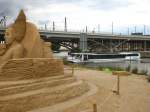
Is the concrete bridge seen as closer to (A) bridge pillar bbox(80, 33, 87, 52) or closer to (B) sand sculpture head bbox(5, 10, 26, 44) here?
(A) bridge pillar bbox(80, 33, 87, 52)

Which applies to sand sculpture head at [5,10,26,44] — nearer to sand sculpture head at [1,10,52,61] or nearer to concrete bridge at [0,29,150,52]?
sand sculpture head at [1,10,52,61]

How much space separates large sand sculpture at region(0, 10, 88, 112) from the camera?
1408cm

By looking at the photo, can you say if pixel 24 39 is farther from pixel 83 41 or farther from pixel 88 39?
pixel 88 39

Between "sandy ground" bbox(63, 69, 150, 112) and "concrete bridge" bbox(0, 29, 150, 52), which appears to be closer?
"sandy ground" bbox(63, 69, 150, 112)

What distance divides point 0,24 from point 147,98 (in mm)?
54513

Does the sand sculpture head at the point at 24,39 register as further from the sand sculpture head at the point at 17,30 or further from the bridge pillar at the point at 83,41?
the bridge pillar at the point at 83,41

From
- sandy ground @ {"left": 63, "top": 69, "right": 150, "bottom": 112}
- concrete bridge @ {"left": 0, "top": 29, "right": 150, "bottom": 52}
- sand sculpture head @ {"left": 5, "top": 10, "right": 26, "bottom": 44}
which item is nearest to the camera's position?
sandy ground @ {"left": 63, "top": 69, "right": 150, "bottom": 112}

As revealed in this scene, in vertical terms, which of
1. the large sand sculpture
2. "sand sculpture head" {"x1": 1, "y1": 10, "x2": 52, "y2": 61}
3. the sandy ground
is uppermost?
"sand sculpture head" {"x1": 1, "y1": 10, "x2": 52, "y2": 61}

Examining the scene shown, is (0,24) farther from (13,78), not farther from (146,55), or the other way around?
(13,78)

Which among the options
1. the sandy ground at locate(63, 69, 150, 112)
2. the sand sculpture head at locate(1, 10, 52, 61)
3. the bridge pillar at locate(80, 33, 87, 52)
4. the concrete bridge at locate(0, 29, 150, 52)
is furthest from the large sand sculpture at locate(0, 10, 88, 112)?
the bridge pillar at locate(80, 33, 87, 52)

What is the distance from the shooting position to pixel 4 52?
18500 millimetres

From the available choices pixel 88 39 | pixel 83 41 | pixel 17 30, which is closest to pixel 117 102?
pixel 17 30

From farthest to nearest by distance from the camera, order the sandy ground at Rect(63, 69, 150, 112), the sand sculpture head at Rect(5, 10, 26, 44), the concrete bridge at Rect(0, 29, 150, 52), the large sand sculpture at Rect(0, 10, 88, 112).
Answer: the concrete bridge at Rect(0, 29, 150, 52) < the sand sculpture head at Rect(5, 10, 26, 44) < the sandy ground at Rect(63, 69, 150, 112) < the large sand sculpture at Rect(0, 10, 88, 112)

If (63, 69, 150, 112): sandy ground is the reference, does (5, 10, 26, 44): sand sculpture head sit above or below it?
above
